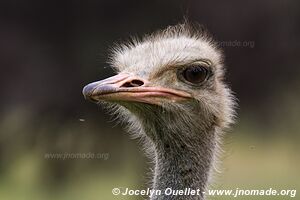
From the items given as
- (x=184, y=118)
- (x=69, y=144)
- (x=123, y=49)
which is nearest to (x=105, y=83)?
(x=184, y=118)

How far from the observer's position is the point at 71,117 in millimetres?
4293

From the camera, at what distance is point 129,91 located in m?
2.65

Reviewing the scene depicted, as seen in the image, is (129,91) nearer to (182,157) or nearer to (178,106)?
(178,106)

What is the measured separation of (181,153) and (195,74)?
28 cm

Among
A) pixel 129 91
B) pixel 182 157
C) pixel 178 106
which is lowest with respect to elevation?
pixel 182 157

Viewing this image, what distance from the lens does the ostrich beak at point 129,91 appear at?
102 inches

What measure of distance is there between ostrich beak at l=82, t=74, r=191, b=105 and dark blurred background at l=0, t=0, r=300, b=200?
1169 millimetres

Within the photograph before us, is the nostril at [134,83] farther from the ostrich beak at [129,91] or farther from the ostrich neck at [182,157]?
the ostrich neck at [182,157]

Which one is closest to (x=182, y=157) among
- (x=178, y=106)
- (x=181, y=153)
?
(x=181, y=153)

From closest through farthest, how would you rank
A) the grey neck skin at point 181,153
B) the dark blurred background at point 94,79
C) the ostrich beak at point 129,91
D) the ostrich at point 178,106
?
the ostrich beak at point 129,91 < the ostrich at point 178,106 < the grey neck skin at point 181,153 < the dark blurred background at point 94,79

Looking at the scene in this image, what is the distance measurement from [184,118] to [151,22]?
1.42 m

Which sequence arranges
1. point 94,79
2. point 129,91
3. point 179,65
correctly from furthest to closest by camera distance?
1. point 94,79
2. point 179,65
3. point 129,91

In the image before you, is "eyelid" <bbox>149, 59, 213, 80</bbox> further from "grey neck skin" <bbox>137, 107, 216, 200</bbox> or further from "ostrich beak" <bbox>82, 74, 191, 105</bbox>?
"grey neck skin" <bbox>137, 107, 216, 200</bbox>

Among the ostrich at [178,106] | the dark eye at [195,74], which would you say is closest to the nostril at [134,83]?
the ostrich at [178,106]
